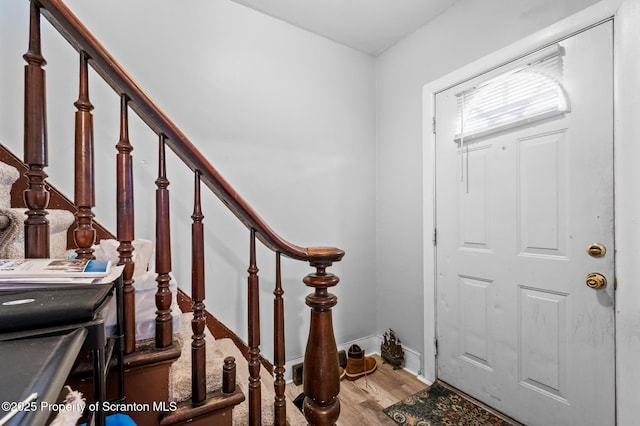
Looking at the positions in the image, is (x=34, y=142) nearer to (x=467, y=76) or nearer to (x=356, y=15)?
(x=356, y=15)

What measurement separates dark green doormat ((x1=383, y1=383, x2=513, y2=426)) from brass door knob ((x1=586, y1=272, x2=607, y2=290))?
2.97 feet

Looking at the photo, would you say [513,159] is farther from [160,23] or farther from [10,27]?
[10,27]

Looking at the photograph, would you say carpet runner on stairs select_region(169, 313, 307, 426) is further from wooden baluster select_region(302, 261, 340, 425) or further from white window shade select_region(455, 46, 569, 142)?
white window shade select_region(455, 46, 569, 142)

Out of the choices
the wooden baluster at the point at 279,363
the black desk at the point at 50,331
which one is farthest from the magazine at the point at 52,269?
the wooden baluster at the point at 279,363

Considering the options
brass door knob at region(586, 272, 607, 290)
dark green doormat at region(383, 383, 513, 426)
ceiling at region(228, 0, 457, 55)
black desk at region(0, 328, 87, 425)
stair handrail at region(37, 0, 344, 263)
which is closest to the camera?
black desk at region(0, 328, 87, 425)

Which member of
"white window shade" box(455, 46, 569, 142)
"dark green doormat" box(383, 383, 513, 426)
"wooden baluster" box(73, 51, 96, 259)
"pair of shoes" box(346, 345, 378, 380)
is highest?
"white window shade" box(455, 46, 569, 142)

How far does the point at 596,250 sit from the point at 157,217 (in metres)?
1.84

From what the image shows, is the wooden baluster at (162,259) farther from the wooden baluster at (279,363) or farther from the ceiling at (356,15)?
the ceiling at (356,15)

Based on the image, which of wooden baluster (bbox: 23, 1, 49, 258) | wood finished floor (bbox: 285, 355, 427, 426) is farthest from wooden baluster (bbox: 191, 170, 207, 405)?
wood finished floor (bbox: 285, 355, 427, 426)

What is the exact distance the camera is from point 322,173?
7.45 ft

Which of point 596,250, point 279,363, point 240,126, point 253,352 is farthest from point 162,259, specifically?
point 596,250

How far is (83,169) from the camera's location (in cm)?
81

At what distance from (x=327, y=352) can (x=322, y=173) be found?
1531 millimetres

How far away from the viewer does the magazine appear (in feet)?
1.95
